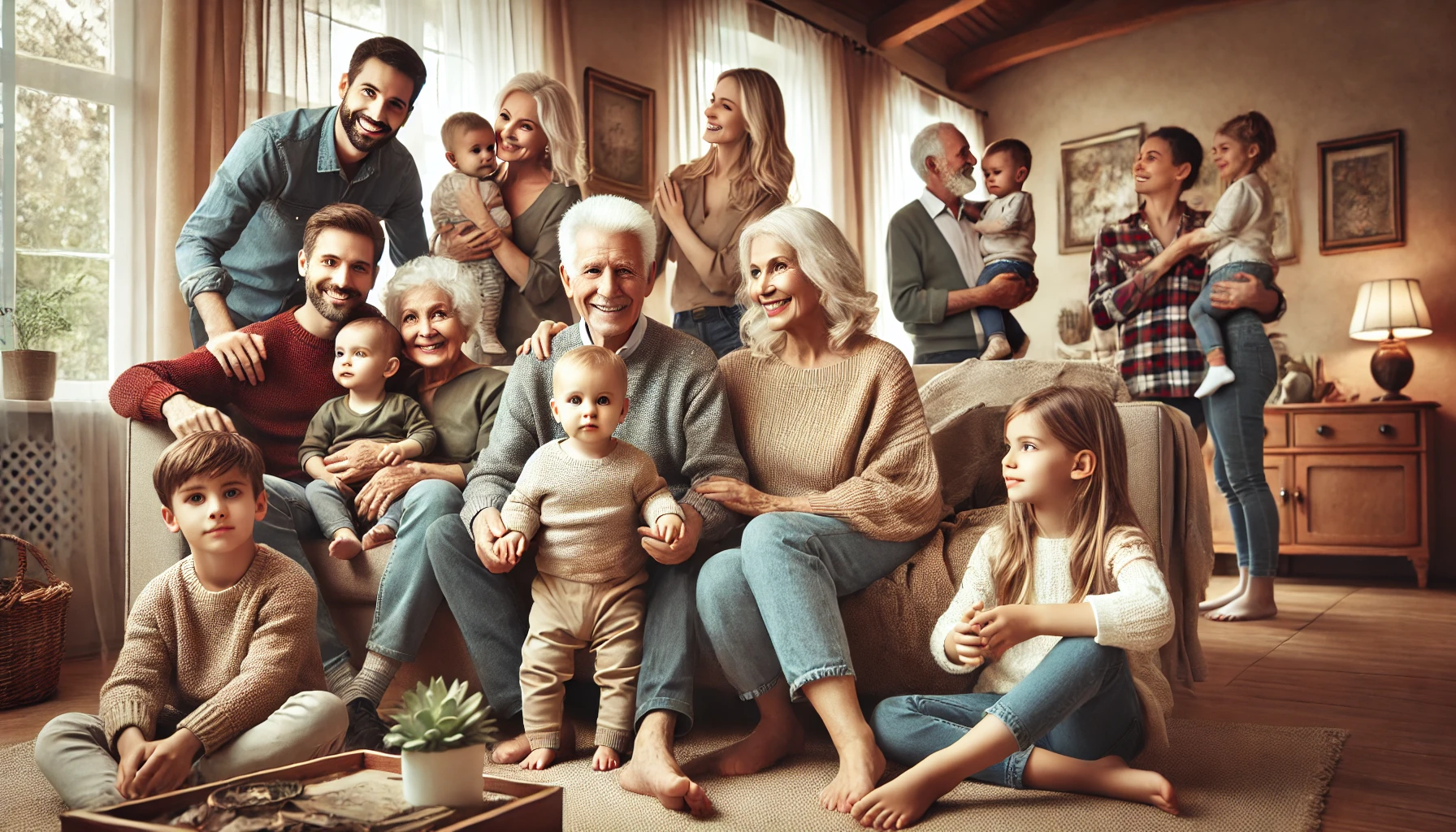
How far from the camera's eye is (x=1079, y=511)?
183 cm

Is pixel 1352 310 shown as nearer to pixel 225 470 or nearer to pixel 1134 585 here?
pixel 1134 585

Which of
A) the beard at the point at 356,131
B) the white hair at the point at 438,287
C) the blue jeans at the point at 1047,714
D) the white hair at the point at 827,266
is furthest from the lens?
the beard at the point at 356,131

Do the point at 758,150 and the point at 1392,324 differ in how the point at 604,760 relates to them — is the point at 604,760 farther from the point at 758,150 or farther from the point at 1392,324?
the point at 1392,324

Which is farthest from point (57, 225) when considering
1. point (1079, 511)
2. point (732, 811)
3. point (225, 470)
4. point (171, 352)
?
point (1079, 511)

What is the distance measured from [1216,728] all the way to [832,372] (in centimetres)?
108

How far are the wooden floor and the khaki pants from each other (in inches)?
45.5

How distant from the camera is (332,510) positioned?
7.38 feet

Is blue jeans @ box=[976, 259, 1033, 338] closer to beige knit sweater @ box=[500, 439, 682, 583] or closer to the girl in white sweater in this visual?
the girl in white sweater

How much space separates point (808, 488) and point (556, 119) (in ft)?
4.88

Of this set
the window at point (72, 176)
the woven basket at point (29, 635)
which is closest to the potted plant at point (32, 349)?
the window at point (72, 176)

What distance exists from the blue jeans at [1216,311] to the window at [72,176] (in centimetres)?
342

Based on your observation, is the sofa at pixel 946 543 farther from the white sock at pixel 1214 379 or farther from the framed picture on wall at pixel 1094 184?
the framed picture on wall at pixel 1094 184

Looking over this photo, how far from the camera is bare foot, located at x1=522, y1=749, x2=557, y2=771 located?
1939 millimetres

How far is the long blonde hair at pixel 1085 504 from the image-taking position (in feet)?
5.87
